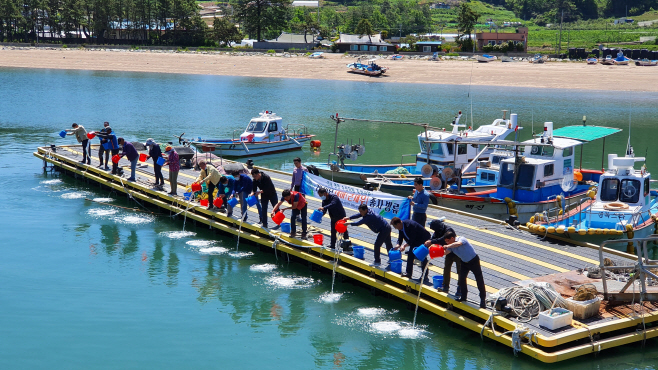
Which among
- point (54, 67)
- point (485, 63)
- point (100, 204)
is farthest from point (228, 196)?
point (54, 67)

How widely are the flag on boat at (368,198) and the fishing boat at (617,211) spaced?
4321mm

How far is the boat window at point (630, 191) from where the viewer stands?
1894cm

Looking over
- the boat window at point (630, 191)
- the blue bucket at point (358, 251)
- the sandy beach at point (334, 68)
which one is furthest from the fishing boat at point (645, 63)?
the blue bucket at point (358, 251)

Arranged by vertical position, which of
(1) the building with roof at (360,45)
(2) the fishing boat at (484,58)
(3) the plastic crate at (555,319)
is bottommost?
(3) the plastic crate at (555,319)

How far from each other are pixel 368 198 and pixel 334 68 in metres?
74.0

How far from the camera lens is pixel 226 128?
44.5 meters

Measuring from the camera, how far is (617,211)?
18.6 metres

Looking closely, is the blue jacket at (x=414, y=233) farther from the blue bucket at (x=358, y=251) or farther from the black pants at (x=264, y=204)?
the black pants at (x=264, y=204)

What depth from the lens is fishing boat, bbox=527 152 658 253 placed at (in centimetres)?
1811

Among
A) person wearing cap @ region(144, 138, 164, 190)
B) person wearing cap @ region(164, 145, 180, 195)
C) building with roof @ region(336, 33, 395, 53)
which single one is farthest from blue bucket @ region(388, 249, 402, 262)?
building with roof @ region(336, 33, 395, 53)

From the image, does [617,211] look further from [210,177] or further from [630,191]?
[210,177]

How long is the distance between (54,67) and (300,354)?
92148 mm

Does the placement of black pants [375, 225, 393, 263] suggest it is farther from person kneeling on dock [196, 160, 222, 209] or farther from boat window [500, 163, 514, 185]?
boat window [500, 163, 514, 185]

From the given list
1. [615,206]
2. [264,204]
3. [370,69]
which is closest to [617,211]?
[615,206]
